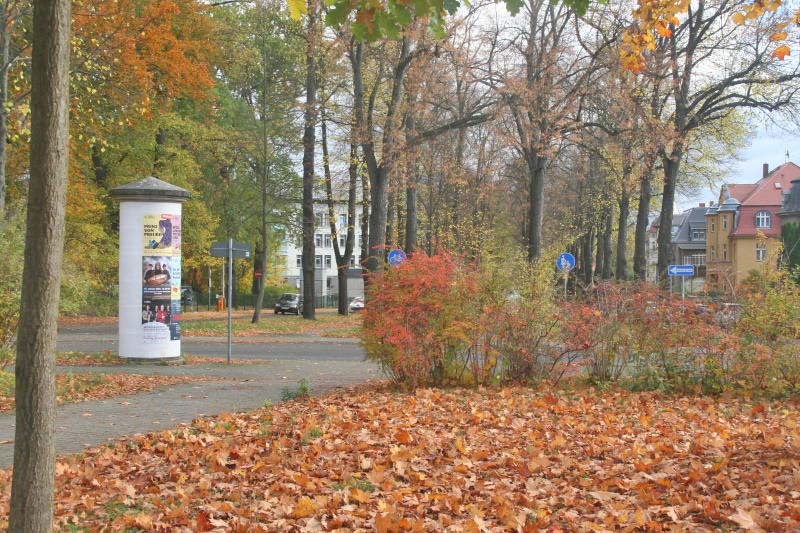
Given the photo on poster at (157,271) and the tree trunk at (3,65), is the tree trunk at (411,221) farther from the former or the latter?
the tree trunk at (3,65)

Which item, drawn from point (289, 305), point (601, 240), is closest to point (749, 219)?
point (601, 240)

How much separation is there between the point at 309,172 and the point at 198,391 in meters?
25.4

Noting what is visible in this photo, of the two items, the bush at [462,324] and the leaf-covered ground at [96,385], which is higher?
the bush at [462,324]

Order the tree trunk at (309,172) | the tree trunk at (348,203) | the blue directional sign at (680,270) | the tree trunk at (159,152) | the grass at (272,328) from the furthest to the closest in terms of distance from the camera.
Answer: the tree trunk at (348,203) → the tree trunk at (159,152) → the tree trunk at (309,172) → the grass at (272,328) → the blue directional sign at (680,270)

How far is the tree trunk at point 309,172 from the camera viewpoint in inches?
1228

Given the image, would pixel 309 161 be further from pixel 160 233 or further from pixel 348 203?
pixel 160 233

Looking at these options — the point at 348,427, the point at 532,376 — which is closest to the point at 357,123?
the point at 532,376

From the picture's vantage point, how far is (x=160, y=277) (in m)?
17.8

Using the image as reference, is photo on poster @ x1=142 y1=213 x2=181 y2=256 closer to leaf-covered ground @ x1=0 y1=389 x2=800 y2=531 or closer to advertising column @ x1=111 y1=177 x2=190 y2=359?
advertising column @ x1=111 y1=177 x2=190 y2=359

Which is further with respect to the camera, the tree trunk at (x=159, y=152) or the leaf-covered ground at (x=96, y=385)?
the tree trunk at (x=159, y=152)

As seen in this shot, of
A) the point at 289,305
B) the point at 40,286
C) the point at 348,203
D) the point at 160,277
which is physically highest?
the point at 348,203

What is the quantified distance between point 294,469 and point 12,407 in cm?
624

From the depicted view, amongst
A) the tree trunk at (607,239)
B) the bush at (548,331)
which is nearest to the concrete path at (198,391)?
the bush at (548,331)

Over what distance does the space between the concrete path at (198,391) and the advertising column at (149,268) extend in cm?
58
